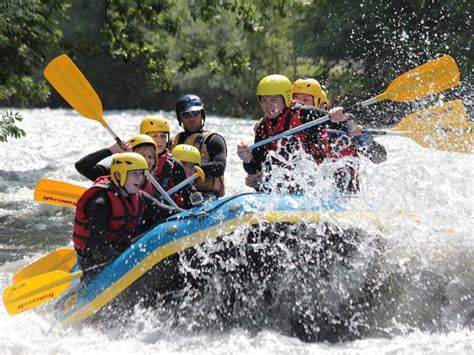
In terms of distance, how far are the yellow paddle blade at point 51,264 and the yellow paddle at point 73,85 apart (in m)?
Answer: 1.18

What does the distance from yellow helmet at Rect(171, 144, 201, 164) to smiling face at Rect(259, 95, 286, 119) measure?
0.66m

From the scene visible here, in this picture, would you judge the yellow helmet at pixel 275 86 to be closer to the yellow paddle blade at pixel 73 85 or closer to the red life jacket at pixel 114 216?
the red life jacket at pixel 114 216

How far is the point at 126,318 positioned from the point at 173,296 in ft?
1.11

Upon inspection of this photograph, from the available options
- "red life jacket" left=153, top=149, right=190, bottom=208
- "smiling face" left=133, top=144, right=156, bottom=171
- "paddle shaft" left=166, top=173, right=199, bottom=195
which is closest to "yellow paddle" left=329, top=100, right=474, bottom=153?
"paddle shaft" left=166, top=173, right=199, bottom=195

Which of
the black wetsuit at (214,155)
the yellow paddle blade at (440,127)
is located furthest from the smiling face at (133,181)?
the yellow paddle blade at (440,127)

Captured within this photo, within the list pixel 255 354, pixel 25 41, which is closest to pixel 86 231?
pixel 255 354

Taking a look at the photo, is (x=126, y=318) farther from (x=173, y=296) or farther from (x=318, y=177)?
(x=318, y=177)

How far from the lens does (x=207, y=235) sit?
5.75m

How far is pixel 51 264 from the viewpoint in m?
6.92

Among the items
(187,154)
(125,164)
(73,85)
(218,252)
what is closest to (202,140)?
(187,154)

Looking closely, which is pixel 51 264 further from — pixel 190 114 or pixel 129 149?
pixel 190 114

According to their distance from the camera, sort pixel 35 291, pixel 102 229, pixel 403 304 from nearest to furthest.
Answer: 1. pixel 35 291
2. pixel 102 229
3. pixel 403 304

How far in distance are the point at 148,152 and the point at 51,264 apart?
3.98ft

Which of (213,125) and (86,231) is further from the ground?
(86,231)
